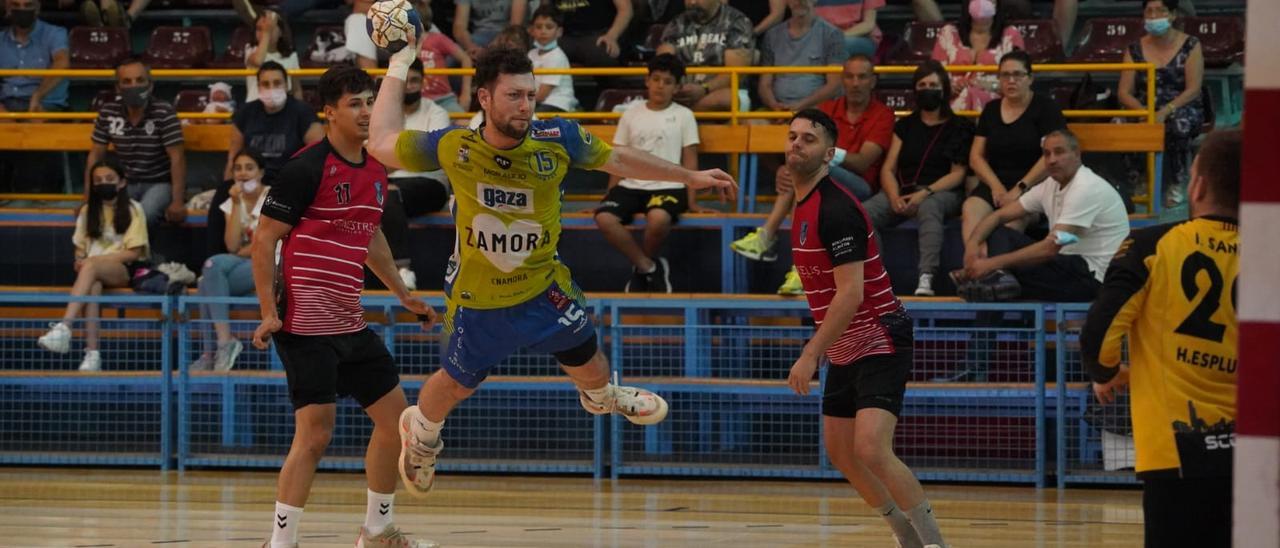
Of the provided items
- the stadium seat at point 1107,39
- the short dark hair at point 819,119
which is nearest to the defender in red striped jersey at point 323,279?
the short dark hair at point 819,119

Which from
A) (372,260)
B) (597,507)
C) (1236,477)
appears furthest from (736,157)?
(1236,477)

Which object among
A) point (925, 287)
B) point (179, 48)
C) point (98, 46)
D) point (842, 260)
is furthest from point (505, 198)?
point (98, 46)

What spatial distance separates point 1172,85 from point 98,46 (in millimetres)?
10093

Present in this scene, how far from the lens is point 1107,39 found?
45.7 ft

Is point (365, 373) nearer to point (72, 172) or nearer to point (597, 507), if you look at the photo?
point (597, 507)

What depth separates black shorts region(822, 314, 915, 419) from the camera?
6.93 meters

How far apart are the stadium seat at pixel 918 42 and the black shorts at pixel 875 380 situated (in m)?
7.32

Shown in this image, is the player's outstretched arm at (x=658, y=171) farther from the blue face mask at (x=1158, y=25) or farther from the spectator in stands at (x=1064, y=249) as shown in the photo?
the blue face mask at (x=1158, y=25)

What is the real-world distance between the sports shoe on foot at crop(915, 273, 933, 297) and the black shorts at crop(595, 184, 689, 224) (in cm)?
193

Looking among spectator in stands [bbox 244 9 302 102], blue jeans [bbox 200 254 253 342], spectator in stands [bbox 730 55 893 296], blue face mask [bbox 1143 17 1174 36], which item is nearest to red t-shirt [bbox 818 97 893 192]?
spectator in stands [bbox 730 55 893 296]

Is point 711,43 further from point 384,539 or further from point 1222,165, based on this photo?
point 1222,165

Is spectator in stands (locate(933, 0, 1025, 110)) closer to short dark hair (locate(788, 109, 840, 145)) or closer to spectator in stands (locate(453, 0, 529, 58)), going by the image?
spectator in stands (locate(453, 0, 529, 58))

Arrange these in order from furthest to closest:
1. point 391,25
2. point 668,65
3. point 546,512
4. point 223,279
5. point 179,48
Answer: point 179,48 < point 668,65 < point 223,279 < point 546,512 < point 391,25

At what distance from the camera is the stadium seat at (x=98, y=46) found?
1583 cm
